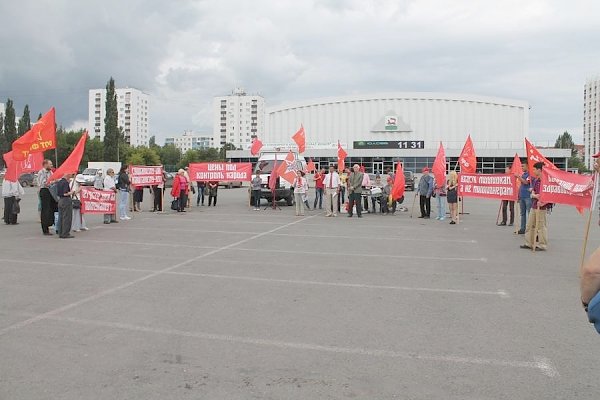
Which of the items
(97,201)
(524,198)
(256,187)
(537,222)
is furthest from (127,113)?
(537,222)

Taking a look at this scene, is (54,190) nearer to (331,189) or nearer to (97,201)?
(97,201)

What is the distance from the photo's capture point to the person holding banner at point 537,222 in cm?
1155

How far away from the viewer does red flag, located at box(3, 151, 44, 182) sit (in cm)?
1570

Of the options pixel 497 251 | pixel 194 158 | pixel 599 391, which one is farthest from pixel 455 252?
pixel 194 158

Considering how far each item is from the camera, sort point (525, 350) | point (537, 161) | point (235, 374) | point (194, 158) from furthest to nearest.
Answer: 1. point (194, 158)
2. point (537, 161)
3. point (525, 350)
4. point (235, 374)

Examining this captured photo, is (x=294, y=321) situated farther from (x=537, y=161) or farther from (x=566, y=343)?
(x=537, y=161)

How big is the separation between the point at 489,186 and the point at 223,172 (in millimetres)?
12594

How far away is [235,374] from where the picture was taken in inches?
176

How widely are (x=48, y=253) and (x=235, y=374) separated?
7.90 metres

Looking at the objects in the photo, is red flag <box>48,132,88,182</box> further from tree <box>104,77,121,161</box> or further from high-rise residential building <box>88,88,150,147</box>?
high-rise residential building <box>88,88,150,147</box>

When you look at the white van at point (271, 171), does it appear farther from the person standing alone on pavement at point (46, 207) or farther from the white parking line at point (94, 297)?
the white parking line at point (94, 297)

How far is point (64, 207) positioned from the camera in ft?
43.4

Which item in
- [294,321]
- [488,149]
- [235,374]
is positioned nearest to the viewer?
[235,374]

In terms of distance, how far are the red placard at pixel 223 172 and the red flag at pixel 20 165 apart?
29.7 ft
